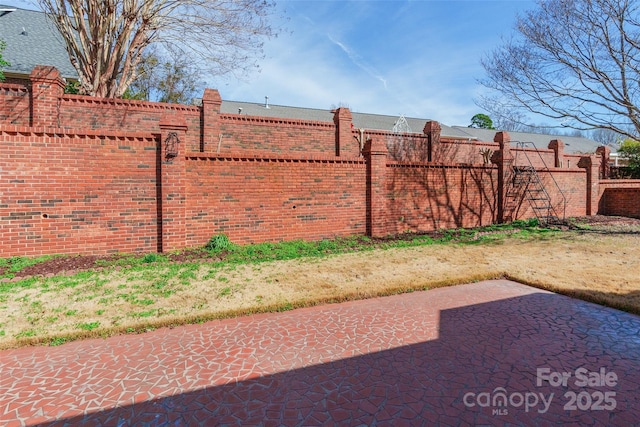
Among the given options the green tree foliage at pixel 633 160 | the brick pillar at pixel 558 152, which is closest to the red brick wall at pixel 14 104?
the brick pillar at pixel 558 152

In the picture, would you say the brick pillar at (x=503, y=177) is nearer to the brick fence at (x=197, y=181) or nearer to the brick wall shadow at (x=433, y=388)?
the brick fence at (x=197, y=181)

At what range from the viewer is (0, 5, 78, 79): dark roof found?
14148mm

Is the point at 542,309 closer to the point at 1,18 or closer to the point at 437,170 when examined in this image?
the point at 437,170

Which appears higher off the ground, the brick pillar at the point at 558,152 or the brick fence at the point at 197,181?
the brick pillar at the point at 558,152

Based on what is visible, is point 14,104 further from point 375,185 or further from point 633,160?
point 633,160

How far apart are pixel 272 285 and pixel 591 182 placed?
15.1 meters

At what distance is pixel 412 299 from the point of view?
15.2ft

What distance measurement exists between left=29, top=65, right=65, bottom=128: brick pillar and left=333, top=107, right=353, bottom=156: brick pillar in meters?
8.53

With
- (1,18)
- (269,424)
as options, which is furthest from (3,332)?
(1,18)

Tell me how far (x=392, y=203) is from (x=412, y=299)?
4.92 metres

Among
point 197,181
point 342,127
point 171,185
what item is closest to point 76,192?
point 171,185

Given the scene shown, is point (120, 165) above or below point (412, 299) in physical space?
above

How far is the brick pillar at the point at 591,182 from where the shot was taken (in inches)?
535

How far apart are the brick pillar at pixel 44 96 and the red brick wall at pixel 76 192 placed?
12.2ft
